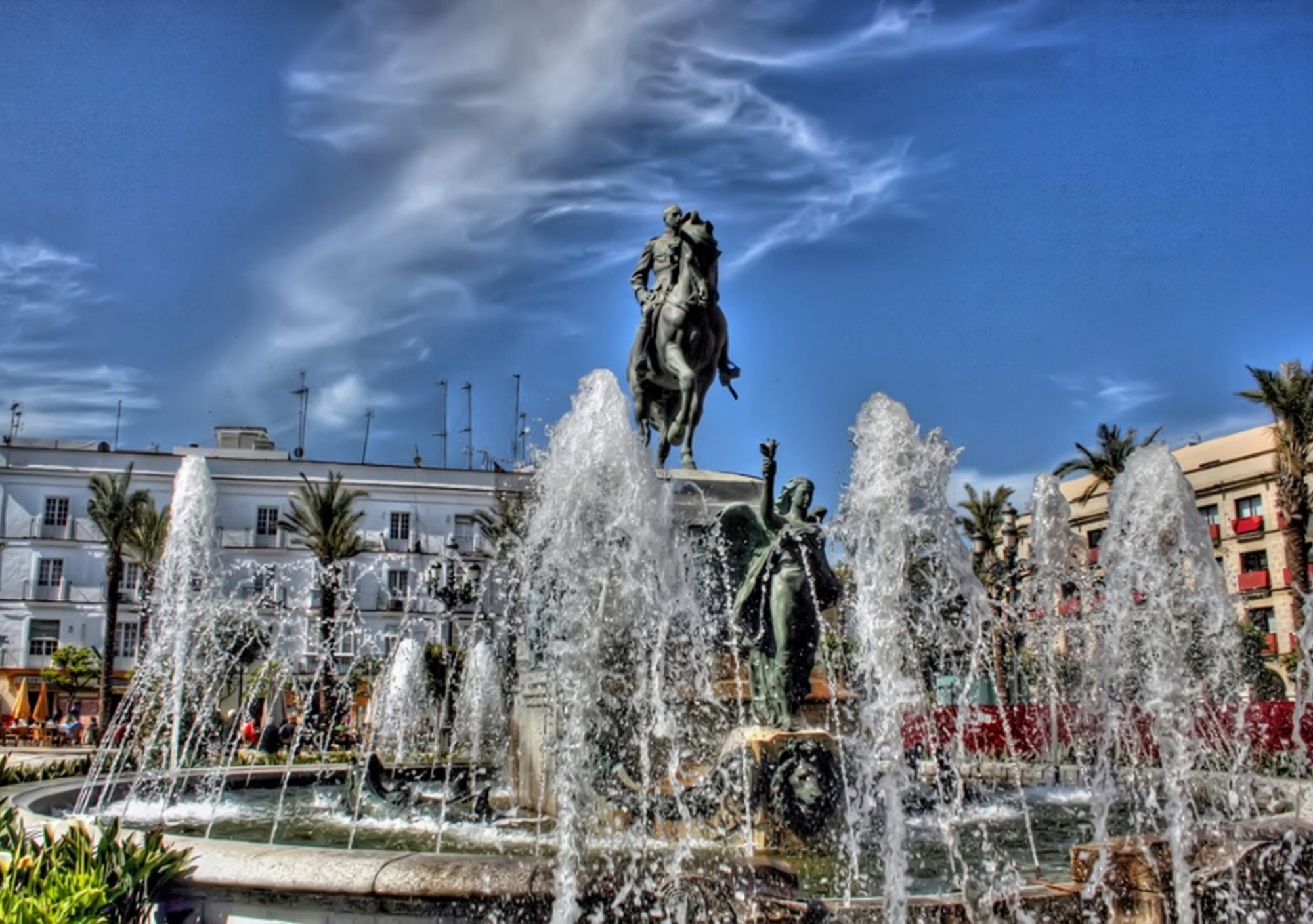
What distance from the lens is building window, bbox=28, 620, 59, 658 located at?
45.2 meters

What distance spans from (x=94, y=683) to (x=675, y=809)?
134ft

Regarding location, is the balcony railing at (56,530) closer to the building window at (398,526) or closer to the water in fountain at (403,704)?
the building window at (398,526)

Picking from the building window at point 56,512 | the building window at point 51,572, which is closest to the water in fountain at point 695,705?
the building window at point 51,572

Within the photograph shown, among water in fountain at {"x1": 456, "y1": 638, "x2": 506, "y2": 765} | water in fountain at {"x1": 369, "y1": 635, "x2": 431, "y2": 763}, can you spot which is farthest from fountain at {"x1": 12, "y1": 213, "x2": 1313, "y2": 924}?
water in fountain at {"x1": 369, "y1": 635, "x2": 431, "y2": 763}

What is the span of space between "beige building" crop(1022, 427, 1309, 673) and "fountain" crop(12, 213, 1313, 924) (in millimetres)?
35563

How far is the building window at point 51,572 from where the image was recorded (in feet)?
153

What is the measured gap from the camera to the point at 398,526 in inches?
2012

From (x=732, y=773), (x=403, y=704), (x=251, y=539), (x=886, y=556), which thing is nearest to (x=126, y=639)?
(x=251, y=539)

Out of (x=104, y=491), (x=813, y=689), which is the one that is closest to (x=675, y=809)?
(x=813, y=689)

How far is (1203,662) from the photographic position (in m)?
25.8

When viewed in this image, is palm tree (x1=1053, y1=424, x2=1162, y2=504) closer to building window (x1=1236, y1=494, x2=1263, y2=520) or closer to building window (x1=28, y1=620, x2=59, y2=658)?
building window (x1=1236, y1=494, x2=1263, y2=520)

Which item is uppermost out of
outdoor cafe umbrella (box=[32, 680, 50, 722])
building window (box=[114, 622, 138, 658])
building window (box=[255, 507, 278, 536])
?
building window (box=[255, 507, 278, 536])

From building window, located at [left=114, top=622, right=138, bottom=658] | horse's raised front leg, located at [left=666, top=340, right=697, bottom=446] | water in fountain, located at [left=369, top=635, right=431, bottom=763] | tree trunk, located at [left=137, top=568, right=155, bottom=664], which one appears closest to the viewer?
horse's raised front leg, located at [left=666, top=340, right=697, bottom=446]

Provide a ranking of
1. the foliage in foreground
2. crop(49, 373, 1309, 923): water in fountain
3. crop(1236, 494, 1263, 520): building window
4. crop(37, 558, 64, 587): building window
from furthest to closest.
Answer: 1. crop(37, 558, 64, 587): building window
2. crop(1236, 494, 1263, 520): building window
3. crop(49, 373, 1309, 923): water in fountain
4. the foliage in foreground
